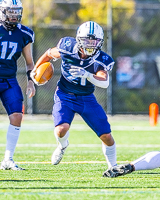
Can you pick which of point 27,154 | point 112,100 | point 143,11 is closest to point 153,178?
point 27,154

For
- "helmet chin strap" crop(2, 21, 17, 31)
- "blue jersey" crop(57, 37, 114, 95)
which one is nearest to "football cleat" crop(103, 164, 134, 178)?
"blue jersey" crop(57, 37, 114, 95)

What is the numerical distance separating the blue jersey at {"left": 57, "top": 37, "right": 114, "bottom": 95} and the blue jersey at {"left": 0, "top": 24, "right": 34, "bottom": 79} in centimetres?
52

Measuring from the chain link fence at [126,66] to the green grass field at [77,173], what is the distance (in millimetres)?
3130

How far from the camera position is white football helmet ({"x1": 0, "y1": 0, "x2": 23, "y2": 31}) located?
213 inches

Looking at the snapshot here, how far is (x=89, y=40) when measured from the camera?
4.98 metres

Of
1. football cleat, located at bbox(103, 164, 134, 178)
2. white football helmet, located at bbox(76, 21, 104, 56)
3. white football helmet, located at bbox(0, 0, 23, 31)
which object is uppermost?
white football helmet, located at bbox(0, 0, 23, 31)

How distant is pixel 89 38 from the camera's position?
4.98m

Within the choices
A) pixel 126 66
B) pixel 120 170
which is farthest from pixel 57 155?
pixel 126 66

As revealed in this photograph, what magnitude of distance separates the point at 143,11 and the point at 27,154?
8632mm

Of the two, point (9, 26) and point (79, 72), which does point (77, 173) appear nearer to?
point (79, 72)

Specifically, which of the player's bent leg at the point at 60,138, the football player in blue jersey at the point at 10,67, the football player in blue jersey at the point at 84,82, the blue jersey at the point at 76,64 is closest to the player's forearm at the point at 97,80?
the football player in blue jersey at the point at 84,82

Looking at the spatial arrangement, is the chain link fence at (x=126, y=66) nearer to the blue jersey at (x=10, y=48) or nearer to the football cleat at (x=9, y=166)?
the blue jersey at (x=10, y=48)

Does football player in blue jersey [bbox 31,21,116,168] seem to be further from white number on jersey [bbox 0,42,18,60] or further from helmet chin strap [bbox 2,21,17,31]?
helmet chin strap [bbox 2,21,17,31]

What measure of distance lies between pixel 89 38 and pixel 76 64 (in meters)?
0.37
